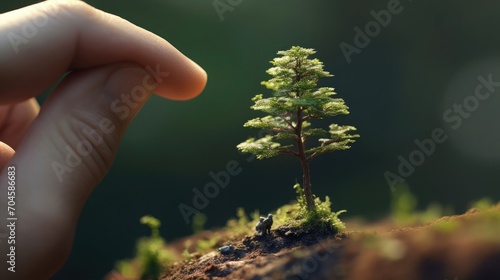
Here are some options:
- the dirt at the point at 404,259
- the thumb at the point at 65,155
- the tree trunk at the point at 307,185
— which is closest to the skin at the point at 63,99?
the thumb at the point at 65,155

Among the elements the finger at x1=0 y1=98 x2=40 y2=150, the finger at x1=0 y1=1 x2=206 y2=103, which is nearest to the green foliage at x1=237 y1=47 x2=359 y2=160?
the finger at x1=0 y1=1 x2=206 y2=103

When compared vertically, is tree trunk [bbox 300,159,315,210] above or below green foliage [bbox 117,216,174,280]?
above

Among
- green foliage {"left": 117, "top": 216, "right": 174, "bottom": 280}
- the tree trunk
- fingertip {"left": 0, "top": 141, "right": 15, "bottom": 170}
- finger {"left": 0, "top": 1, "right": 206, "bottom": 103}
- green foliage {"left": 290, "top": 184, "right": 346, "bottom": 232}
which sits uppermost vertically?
finger {"left": 0, "top": 1, "right": 206, "bottom": 103}

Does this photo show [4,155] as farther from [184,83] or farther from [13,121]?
[184,83]

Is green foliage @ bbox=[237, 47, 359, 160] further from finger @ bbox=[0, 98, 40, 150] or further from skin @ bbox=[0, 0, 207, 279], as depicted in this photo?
finger @ bbox=[0, 98, 40, 150]

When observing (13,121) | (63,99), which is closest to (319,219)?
(63,99)

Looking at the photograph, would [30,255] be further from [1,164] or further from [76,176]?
[1,164]
